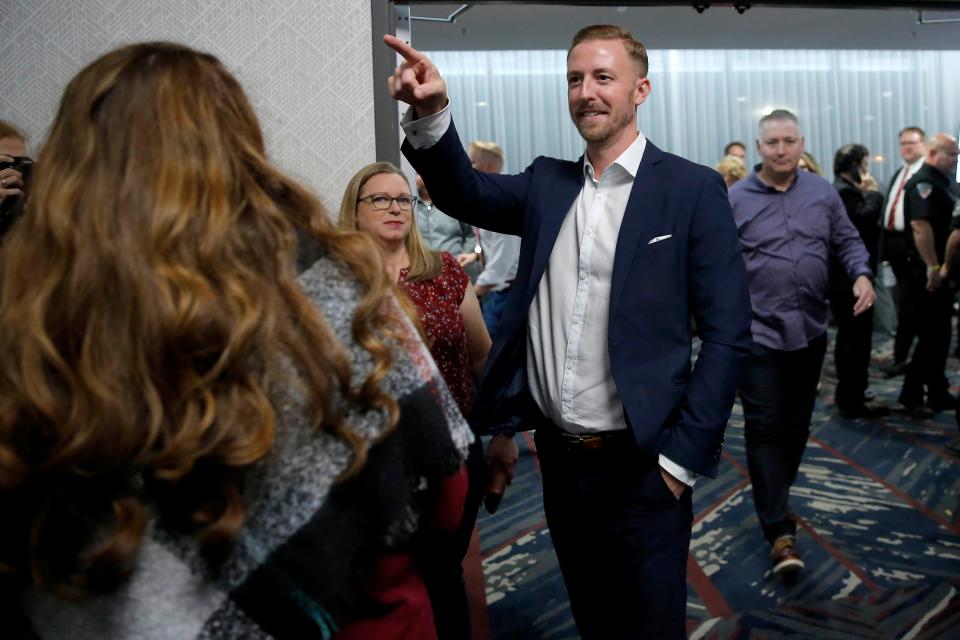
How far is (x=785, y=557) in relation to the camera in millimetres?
2846

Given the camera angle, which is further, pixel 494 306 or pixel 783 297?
pixel 494 306

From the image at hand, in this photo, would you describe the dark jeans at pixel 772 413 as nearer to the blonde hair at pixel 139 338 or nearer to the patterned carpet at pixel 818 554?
the patterned carpet at pixel 818 554

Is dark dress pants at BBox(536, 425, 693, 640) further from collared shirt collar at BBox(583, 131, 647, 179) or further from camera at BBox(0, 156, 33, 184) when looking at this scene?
camera at BBox(0, 156, 33, 184)

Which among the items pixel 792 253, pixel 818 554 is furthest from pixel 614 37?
pixel 818 554

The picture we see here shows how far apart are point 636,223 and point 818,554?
183 centimetres

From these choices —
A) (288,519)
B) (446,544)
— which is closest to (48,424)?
(288,519)

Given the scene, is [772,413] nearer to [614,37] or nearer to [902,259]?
[614,37]

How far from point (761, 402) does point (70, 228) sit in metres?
2.56

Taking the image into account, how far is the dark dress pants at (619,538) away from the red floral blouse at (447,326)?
1.12 ft

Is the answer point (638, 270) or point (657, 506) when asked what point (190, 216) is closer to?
point (638, 270)

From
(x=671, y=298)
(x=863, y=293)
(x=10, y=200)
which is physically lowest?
(x=863, y=293)

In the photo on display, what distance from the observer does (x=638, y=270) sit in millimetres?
1785

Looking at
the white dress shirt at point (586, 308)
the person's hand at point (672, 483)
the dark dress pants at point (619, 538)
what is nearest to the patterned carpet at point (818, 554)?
the dark dress pants at point (619, 538)

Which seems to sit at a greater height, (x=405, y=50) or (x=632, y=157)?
(x=405, y=50)
